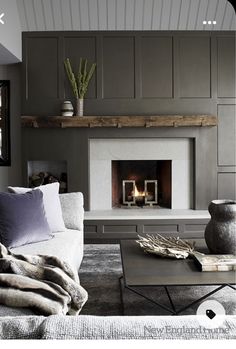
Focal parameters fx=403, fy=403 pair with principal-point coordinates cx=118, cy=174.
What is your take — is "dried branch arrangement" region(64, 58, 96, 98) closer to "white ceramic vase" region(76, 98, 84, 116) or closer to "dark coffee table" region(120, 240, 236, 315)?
"white ceramic vase" region(76, 98, 84, 116)

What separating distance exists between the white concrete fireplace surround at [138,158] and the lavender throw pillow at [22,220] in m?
2.09

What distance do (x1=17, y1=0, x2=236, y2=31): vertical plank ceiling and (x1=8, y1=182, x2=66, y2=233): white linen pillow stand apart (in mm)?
2543

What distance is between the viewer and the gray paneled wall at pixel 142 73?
5.07 m

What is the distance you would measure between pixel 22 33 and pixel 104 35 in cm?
102

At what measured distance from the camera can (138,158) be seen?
5.21 meters

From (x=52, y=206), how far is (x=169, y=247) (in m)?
→ 1.11

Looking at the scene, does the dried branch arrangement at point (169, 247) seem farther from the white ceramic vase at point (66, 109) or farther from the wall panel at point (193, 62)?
the wall panel at point (193, 62)

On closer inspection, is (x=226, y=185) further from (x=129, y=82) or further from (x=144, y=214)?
(x=129, y=82)

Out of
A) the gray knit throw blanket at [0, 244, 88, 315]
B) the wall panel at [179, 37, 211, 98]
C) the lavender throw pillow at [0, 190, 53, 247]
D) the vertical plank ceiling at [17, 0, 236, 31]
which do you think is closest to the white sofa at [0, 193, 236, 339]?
the gray knit throw blanket at [0, 244, 88, 315]

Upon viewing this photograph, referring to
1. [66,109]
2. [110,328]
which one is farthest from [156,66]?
[110,328]

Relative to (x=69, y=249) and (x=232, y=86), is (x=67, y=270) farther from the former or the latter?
(x=232, y=86)

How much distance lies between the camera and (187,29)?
5098mm
